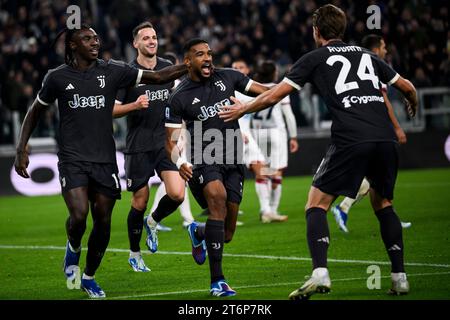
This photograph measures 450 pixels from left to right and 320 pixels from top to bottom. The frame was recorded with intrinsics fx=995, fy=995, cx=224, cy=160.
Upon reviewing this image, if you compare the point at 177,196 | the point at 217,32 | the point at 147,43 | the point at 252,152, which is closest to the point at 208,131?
the point at 177,196

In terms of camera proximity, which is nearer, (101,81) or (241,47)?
(101,81)

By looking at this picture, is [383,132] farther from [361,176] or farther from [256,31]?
[256,31]

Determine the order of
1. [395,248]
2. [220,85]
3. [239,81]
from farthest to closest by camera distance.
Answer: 1. [239,81]
2. [220,85]
3. [395,248]

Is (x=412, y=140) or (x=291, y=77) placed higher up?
(x=291, y=77)

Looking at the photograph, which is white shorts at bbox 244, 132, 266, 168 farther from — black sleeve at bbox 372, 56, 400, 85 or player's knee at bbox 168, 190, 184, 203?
black sleeve at bbox 372, 56, 400, 85

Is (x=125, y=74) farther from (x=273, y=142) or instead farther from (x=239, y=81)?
(x=273, y=142)

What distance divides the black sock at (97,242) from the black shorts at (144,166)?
2590 millimetres

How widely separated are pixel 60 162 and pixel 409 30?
60.5ft

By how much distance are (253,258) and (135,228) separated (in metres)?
1.43

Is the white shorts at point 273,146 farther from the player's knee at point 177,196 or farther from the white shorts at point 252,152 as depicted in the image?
the player's knee at point 177,196

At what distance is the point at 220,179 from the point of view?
30.5 feet

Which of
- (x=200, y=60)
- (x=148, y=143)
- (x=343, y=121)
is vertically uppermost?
(x=200, y=60)
